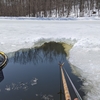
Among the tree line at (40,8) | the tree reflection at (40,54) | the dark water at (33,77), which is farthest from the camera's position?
the tree line at (40,8)

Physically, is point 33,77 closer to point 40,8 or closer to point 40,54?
point 40,54

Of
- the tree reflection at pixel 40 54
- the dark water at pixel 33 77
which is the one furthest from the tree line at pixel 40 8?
the dark water at pixel 33 77

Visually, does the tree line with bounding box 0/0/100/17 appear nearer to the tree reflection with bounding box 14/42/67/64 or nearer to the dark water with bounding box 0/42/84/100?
the tree reflection with bounding box 14/42/67/64

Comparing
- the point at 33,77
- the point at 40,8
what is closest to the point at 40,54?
the point at 33,77

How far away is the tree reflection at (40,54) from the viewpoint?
29.1 feet

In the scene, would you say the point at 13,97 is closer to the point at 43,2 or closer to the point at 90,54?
the point at 90,54

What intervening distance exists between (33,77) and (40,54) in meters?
3.53

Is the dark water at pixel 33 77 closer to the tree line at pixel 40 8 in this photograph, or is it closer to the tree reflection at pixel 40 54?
the tree reflection at pixel 40 54

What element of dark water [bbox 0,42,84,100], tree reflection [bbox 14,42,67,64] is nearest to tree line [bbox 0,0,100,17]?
tree reflection [bbox 14,42,67,64]

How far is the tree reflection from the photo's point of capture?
8883 millimetres

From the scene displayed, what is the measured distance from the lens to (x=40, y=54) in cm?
985

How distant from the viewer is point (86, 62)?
7.79 m

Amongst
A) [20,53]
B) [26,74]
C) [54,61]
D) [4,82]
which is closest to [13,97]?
[4,82]

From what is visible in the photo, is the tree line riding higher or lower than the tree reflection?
higher
